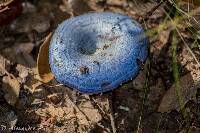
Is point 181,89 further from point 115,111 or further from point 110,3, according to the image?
point 110,3

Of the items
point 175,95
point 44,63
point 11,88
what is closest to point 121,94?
point 175,95

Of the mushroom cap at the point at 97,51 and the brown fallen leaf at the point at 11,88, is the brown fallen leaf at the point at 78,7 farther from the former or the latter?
the brown fallen leaf at the point at 11,88

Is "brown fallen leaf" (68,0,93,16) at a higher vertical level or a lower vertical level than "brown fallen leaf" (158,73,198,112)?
higher

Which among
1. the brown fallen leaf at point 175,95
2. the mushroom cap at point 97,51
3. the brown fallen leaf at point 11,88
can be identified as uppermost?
the mushroom cap at point 97,51

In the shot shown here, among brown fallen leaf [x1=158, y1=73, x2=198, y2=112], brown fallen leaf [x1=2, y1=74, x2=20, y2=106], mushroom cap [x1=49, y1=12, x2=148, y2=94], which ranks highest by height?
mushroom cap [x1=49, y1=12, x2=148, y2=94]

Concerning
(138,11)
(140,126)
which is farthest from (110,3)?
(140,126)

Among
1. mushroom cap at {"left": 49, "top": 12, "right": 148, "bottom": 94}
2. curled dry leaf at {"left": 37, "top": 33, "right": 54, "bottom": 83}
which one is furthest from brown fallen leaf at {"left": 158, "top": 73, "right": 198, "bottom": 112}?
curled dry leaf at {"left": 37, "top": 33, "right": 54, "bottom": 83}

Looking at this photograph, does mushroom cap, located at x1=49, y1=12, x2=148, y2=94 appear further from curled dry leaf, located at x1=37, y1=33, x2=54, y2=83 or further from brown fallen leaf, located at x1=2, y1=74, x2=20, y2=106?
brown fallen leaf, located at x1=2, y1=74, x2=20, y2=106

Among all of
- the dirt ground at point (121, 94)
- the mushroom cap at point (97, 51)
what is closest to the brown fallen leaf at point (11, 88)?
the dirt ground at point (121, 94)
